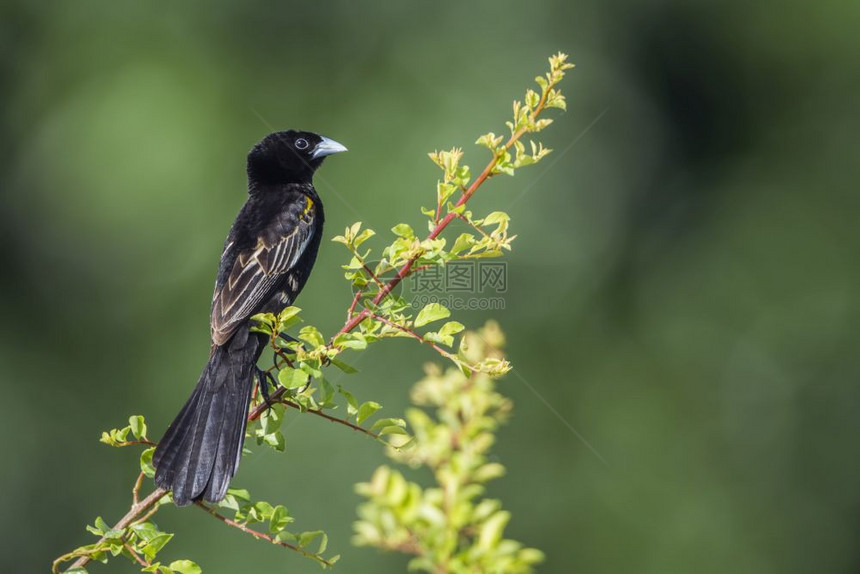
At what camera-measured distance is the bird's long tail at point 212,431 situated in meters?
2.47

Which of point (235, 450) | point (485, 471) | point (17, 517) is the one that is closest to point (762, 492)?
point (17, 517)

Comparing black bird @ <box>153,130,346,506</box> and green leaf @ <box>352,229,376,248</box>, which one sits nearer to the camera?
green leaf @ <box>352,229,376,248</box>

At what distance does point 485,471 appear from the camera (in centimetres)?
147

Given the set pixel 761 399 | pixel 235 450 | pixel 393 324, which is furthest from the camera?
pixel 761 399

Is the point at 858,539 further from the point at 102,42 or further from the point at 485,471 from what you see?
the point at 485,471

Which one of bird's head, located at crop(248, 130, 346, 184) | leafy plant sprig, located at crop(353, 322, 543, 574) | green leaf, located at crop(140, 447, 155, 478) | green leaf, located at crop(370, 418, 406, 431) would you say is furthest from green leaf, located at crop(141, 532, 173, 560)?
bird's head, located at crop(248, 130, 346, 184)

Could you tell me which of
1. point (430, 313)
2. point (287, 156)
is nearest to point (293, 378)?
point (430, 313)

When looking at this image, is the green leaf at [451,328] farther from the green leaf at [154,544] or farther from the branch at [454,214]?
the green leaf at [154,544]

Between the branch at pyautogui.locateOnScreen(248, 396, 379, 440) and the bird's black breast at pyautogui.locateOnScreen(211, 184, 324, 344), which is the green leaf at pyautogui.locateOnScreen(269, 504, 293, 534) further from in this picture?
the bird's black breast at pyautogui.locateOnScreen(211, 184, 324, 344)

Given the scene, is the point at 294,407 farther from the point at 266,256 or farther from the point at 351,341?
the point at 266,256

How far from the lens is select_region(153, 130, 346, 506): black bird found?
252cm

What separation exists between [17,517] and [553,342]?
5060mm

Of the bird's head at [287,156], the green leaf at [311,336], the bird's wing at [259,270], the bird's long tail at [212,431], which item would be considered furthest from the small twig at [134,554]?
the bird's head at [287,156]

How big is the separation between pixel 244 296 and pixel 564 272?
605 cm
